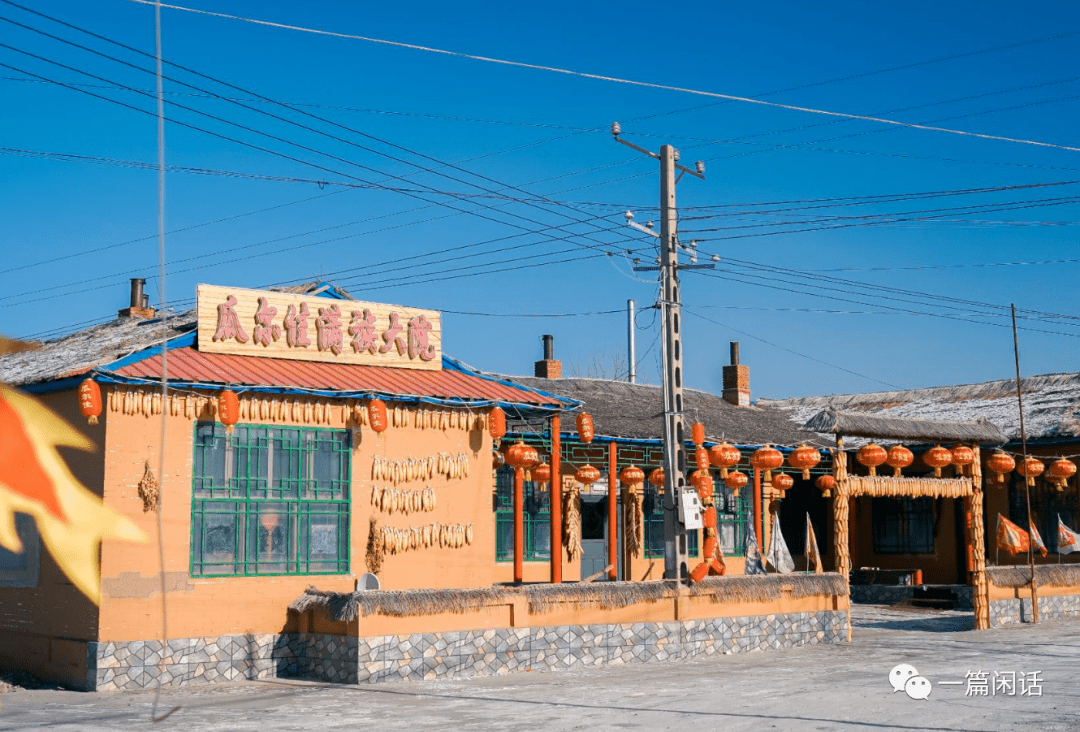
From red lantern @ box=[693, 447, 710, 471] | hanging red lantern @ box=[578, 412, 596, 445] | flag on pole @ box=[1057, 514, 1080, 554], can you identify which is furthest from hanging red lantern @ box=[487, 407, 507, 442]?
flag on pole @ box=[1057, 514, 1080, 554]

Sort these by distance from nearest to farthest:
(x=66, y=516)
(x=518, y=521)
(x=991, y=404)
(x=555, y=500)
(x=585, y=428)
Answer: (x=66, y=516)
(x=555, y=500)
(x=585, y=428)
(x=518, y=521)
(x=991, y=404)

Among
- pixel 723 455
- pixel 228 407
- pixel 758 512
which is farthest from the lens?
pixel 758 512

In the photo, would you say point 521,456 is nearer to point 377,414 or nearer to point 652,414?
point 377,414

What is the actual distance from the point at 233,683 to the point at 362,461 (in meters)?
3.75

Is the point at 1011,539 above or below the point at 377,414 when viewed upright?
below

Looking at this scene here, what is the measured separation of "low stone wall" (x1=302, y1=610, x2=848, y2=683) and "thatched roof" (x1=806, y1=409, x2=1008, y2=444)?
334cm

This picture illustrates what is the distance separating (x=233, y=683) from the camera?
54.9ft

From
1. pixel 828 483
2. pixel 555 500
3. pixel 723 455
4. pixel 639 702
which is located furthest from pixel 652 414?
pixel 639 702

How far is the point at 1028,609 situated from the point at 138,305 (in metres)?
19.0

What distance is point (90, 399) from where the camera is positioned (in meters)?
15.8

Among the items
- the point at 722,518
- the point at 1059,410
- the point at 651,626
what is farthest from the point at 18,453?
the point at 1059,410

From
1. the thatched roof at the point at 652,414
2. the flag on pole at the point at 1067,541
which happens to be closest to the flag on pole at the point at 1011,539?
the flag on pole at the point at 1067,541

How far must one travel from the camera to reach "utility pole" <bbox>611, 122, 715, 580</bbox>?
19.7m

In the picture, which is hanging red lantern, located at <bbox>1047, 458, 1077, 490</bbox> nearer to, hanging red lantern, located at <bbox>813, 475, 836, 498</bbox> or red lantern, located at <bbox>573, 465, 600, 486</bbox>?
hanging red lantern, located at <bbox>813, 475, 836, 498</bbox>
